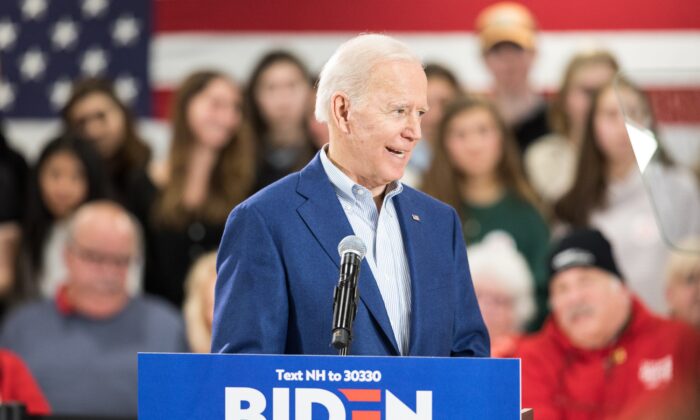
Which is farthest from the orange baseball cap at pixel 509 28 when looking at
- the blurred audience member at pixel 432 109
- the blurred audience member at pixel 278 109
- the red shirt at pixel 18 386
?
the red shirt at pixel 18 386

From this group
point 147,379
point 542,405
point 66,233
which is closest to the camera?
point 147,379

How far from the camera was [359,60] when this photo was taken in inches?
106

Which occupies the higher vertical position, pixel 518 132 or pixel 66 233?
pixel 518 132

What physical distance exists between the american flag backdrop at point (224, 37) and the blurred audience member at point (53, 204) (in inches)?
35.9

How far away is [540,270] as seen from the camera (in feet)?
Result: 17.4

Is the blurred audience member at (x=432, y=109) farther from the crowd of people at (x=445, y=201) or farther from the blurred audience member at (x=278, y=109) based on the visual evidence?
the blurred audience member at (x=278, y=109)

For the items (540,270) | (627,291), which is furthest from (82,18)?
(627,291)

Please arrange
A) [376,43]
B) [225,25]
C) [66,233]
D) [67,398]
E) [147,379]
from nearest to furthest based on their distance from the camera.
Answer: [147,379]
[376,43]
[67,398]
[66,233]
[225,25]

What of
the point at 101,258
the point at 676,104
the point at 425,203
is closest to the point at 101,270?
the point at 101,258

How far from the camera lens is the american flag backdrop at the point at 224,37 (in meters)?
6.47

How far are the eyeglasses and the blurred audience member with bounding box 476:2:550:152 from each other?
1756mm

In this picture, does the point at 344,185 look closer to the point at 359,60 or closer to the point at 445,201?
the point at 359,60

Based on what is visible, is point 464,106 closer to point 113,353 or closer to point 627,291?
point 627,291

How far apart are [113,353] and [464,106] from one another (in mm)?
1750
